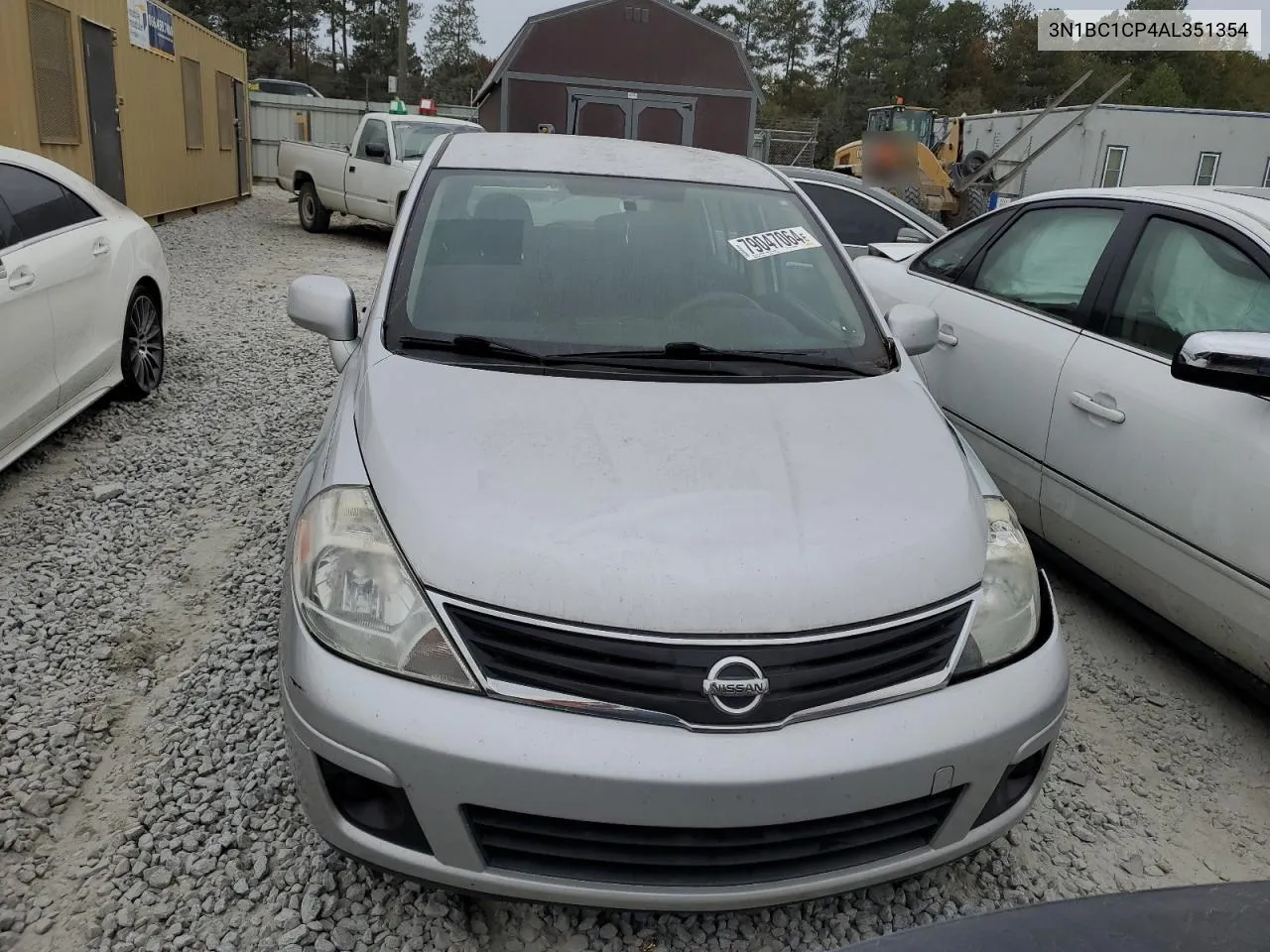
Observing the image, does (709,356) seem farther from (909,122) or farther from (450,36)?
(450,36)

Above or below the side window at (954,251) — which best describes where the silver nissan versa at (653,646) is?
below

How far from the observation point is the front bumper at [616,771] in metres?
1.76

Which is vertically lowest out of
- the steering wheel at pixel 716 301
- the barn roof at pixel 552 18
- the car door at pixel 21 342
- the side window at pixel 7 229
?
the car door at pixel 21 342

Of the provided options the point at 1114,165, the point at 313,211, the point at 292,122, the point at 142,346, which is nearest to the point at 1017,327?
the point at 142,346

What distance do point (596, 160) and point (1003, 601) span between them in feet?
6.68

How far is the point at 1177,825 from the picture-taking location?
270 cm

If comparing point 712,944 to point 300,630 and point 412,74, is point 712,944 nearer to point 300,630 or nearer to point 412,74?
point 300,630

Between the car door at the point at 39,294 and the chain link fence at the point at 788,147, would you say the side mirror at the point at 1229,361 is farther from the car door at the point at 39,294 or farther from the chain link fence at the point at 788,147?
the chain link fence at the point at 788,147

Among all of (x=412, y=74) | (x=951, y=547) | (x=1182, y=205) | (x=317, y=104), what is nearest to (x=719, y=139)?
(x=317, y=104)

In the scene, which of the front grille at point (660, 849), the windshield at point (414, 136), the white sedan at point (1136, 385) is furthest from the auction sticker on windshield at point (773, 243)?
the windshield at point (414, 136)

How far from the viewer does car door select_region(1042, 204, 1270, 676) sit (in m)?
2.85

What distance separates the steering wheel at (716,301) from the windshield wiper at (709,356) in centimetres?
18

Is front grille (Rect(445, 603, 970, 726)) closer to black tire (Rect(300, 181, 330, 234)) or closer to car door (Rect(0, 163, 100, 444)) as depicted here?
car door (Rect(0, 163, 100, 444))

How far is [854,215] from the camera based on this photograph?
8.23 m
